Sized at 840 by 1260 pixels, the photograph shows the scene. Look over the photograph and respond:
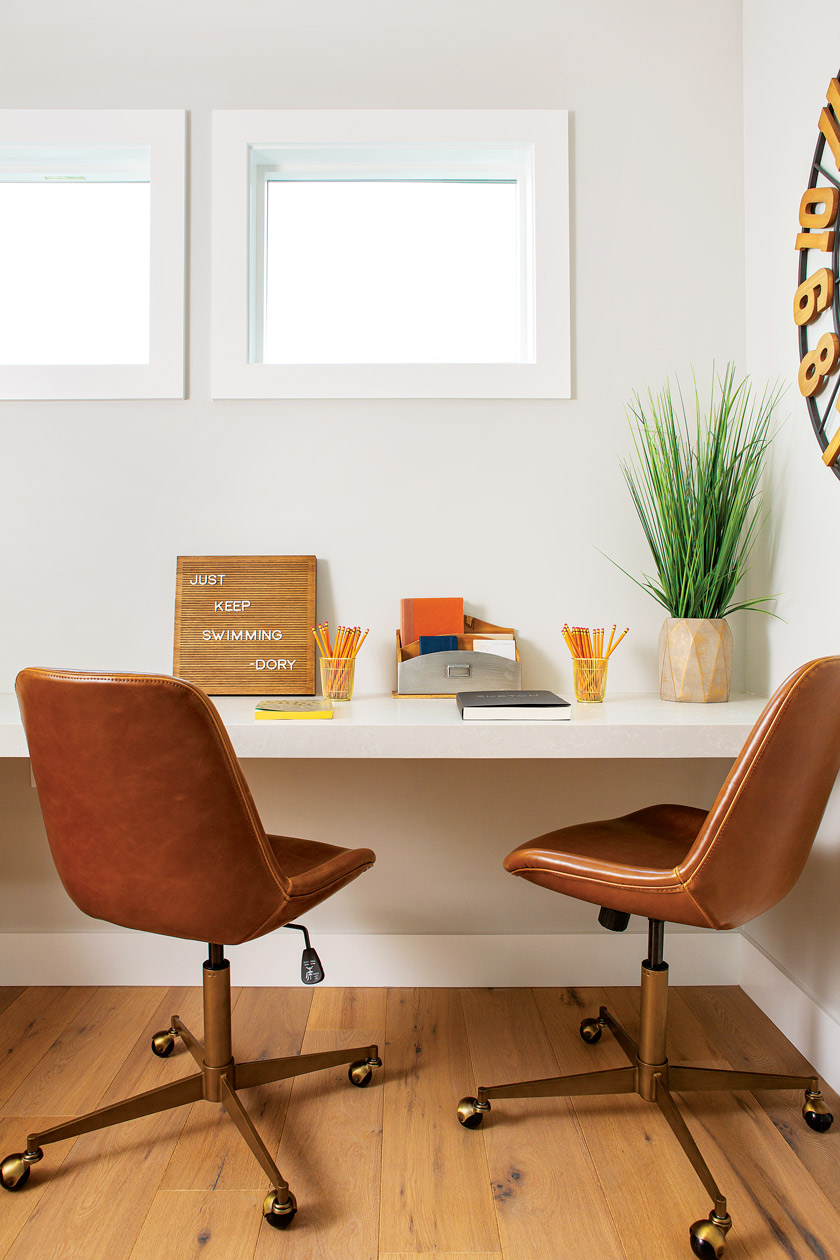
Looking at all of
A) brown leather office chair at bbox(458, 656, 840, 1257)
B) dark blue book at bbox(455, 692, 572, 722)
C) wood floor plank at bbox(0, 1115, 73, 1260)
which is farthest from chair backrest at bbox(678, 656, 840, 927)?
wood floor plank at bbox(0, 1115, 73, 1260)

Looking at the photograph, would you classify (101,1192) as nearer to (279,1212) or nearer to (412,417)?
(279,1212)

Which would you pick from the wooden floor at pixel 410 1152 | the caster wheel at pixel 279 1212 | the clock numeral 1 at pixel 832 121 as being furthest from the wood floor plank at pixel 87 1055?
the clock numeral 1 at pixel 832 121

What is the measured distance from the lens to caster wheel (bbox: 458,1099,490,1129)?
1481mm

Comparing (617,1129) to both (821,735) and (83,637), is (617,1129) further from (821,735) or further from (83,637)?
(83,637)

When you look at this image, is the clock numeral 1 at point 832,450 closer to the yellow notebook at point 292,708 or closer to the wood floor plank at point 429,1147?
the yellow notebook at point 292,708

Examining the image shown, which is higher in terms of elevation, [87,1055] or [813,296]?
[813,296]

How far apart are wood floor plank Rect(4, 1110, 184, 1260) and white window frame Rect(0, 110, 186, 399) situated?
1670 mm

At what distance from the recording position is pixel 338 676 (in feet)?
6.08

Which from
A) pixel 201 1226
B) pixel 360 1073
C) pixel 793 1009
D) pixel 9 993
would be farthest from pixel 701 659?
pixel 9 993

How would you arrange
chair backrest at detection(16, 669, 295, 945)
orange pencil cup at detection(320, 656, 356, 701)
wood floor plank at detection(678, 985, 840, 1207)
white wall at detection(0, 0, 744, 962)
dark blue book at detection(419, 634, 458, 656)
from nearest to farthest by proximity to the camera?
chair backrest at detection(16, 669, 295, 945), wood floor plank at detection(678, 985, 840, 1207), orange pencil cup at detection(320, 656, 356, 701), dark blue book at detection(419, 634, 458, 656), white wall at detection(0, 0, 744, 962)

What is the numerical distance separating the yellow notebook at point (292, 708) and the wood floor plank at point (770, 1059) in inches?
46.0

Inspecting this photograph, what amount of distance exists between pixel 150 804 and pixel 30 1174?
29.5 inches

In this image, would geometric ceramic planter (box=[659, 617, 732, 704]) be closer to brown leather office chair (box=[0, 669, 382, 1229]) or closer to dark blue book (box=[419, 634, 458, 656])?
dark blue book (box=[419, 634, 458, 656])

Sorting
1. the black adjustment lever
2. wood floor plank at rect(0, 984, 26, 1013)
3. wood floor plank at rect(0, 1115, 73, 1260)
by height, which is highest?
the black adjustment lever
